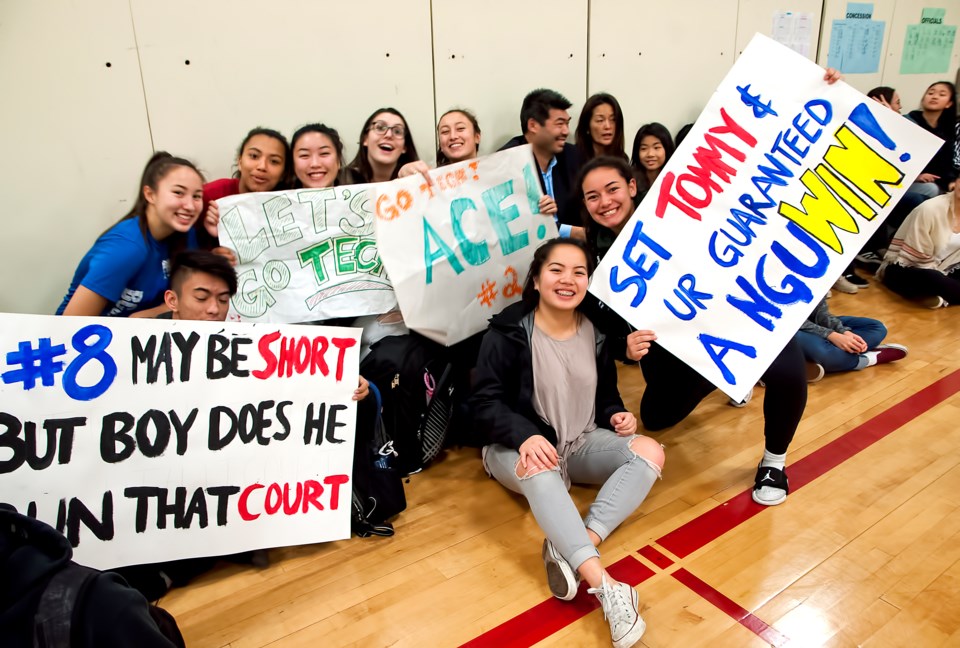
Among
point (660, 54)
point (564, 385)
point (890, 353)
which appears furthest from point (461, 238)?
point (660, 54)

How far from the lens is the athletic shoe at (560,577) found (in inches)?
62.1

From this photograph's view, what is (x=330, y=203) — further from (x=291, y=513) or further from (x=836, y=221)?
(x=836, y=221)

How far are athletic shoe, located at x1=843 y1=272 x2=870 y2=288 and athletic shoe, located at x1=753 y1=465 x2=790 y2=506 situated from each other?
8.23ft

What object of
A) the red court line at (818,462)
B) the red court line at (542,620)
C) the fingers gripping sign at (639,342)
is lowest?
the red court line at (818,462)

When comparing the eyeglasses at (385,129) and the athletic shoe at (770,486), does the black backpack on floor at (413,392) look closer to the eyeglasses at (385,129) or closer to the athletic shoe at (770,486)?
the eyeglasses at (385,129)

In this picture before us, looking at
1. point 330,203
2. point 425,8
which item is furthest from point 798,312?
point 425,8

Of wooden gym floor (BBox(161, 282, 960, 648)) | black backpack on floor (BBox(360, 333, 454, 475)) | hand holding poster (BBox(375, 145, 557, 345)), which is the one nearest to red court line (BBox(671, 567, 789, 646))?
wooden gym floor (BBox(161, 282, 960, 648))

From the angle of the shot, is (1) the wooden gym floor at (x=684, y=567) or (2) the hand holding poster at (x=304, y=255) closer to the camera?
(1) the wooden gym floor at (x=684, y=567)

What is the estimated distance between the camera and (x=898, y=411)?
8.28 feet

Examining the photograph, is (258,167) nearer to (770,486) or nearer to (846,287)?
(770,486)

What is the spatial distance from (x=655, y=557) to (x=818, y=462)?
2.60 ft

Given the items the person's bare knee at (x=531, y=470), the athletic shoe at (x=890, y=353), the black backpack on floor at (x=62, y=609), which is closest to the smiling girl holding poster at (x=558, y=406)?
the person's bare knee at (x=531, y=470)

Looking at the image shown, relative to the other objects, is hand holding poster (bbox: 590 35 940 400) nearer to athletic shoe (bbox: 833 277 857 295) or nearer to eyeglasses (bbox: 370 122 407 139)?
eyeglasses (bbox: 370 122 407 139)

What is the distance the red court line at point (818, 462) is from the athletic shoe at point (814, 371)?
31 cm
